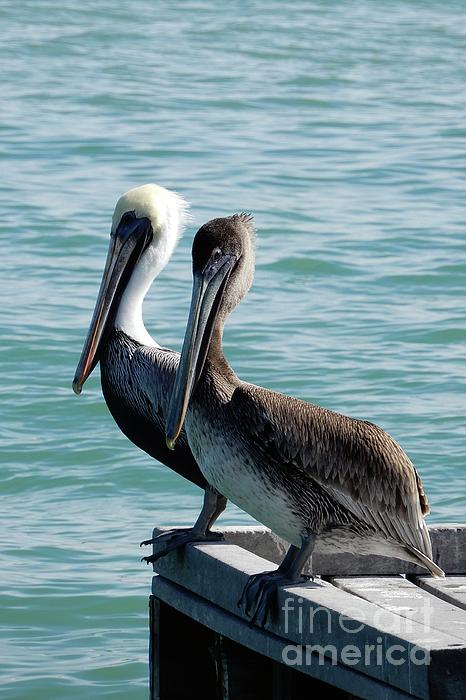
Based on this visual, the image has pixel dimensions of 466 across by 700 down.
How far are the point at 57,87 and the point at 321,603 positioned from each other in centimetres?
1560

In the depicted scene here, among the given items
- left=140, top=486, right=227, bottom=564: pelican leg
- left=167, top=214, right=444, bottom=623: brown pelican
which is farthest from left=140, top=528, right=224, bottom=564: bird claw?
left=167, top=214, right=444, bottom=623: brown pelican

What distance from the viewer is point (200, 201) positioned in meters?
13.5

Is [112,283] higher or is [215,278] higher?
[112,283]

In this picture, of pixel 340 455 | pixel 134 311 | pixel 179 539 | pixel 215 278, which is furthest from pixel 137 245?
pixel 340 455

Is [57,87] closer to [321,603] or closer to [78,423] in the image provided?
[78,423]

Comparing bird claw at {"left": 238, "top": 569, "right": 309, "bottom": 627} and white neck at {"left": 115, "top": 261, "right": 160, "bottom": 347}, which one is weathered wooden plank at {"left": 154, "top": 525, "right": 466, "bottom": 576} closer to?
bird claw at {"left": 238, "top": 569, "right": 309, "bottom": 627}

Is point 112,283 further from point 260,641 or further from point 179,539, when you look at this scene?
point 260,641

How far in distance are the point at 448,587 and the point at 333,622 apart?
33.7 inches

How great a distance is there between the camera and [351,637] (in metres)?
3.37

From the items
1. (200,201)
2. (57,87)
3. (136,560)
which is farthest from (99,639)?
(57,87)

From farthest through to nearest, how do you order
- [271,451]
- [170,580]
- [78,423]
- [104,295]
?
[78,423] < [104,295] < [170,580] < [271,451]

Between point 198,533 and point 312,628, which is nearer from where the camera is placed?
point 312,628

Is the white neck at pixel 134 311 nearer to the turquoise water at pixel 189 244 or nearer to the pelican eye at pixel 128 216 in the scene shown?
the pelican eye at pixel 128 216

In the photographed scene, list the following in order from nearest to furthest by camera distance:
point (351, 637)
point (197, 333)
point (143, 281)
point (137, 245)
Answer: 1. point (351, 637)
2. point (197, 333)
3. point (143, 281)
4. point (137, 245)
